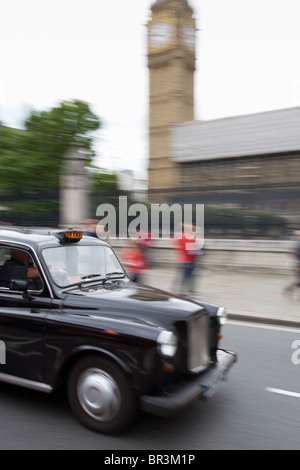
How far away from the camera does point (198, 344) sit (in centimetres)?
374

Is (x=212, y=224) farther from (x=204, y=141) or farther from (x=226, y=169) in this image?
(x=204, y=141)

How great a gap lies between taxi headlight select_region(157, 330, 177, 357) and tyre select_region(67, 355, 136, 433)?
1.24 ft

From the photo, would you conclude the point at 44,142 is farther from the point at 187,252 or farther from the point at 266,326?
the point at 266,326

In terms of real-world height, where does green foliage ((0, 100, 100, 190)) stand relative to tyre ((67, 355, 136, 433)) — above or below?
above

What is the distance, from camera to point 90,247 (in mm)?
4613

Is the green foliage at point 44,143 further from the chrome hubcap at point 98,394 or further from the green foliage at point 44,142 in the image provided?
the chrome hubcap at point 98,394

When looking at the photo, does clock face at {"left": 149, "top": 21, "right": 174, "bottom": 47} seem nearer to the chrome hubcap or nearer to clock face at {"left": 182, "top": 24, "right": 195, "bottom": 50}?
clock face at {"left": 182, "top": 24, "right": 195, "bottom": 50}

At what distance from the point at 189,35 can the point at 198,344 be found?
5354 cm

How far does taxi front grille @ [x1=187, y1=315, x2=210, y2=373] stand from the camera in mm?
3605

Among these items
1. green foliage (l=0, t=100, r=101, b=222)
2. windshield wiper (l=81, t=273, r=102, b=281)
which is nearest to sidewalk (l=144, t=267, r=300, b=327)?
windshield wiper (l=81, t=273, r=102, b=281)
